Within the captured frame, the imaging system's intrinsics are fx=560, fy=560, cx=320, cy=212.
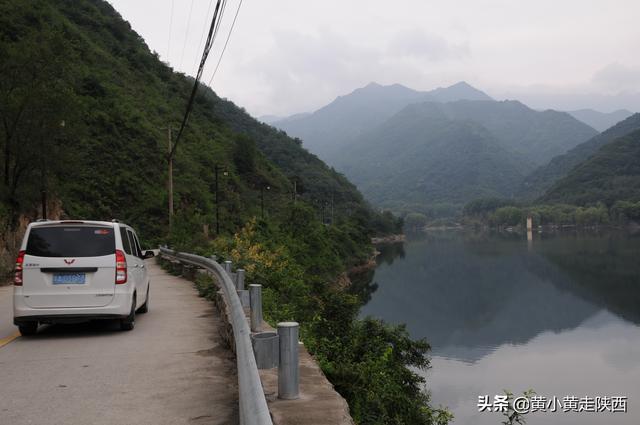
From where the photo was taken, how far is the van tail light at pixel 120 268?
28.9 feet

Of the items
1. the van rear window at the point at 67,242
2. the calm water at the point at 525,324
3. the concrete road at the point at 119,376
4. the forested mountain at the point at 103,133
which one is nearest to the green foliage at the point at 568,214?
the calm water at the point at 525,324

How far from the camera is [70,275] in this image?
8.53 m

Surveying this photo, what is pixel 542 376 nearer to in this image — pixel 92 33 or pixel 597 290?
pixel 597 290

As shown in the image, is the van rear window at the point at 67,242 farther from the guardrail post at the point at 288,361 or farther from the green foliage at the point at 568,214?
the green foliage at the point at 568,214

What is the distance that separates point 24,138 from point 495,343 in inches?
1323

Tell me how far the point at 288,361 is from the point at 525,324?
47709mm

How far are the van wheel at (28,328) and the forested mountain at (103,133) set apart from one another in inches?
637

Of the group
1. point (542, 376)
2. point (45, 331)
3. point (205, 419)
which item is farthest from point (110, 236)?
point (542, 376)

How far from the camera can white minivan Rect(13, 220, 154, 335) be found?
845 cm

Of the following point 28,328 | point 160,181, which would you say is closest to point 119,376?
point 28,328

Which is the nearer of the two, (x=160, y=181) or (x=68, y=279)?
(x=68, y=279)

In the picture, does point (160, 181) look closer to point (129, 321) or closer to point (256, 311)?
point (129, 321)

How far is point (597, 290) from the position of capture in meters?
58.6

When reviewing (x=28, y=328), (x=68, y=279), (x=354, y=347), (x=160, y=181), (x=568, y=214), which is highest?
(x=160, y=181)
